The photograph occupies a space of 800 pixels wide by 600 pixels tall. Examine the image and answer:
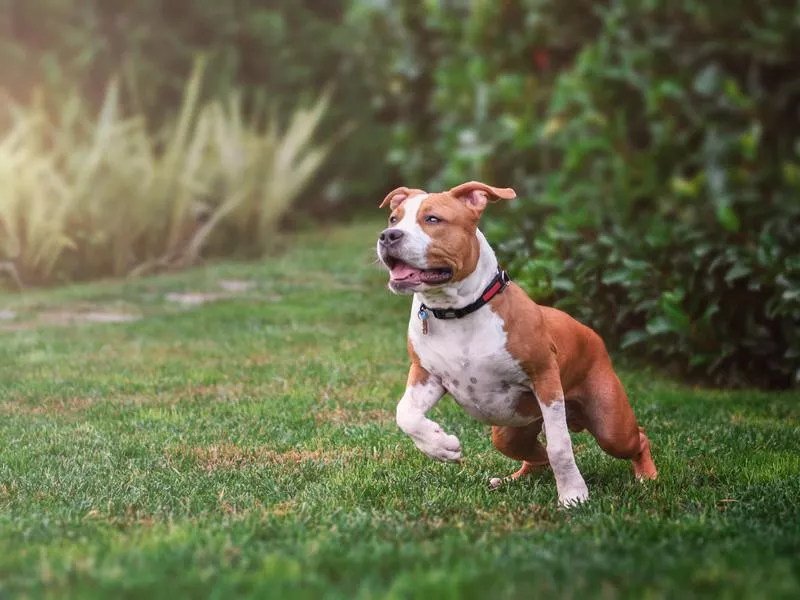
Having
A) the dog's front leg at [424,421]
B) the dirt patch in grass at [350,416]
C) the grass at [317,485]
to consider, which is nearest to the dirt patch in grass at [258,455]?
the grass at [317,485]

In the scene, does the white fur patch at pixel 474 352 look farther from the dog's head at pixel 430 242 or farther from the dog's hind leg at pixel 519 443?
the dog's hind leg at pixel 519 443

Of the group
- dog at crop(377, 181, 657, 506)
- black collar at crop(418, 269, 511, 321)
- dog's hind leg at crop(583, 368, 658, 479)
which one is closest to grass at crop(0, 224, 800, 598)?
dog's hind leg at crop(583, 368, 658, 479)

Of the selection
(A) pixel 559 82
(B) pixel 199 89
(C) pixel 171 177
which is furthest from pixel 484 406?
(B) pixel 199 89

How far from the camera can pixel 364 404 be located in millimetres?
6195

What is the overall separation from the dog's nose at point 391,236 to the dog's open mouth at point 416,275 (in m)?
0.09

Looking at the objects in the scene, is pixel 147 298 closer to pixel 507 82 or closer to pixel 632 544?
pixel 507 82

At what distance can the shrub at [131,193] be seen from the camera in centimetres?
1023

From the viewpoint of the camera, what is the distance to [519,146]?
27.6ft

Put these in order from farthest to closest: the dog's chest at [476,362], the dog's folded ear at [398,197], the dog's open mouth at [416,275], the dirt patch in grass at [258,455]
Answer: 1. the dirt patch in grass at [258,455]
2. the dog's folded ear at [398,197]
3. the dog's chest at [476,362]
4. the dog's open mouth at [416,275]

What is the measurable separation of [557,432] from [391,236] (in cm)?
99

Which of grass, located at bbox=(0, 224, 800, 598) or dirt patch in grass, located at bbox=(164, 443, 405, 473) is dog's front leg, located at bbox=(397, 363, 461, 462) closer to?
grass, located at bbox=(0, 224, 800, 598)

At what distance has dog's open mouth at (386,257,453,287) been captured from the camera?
4191 mm

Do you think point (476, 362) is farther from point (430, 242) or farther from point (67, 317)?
point (67, 317)

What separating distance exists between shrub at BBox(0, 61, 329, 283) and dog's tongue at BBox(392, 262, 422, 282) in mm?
6378
